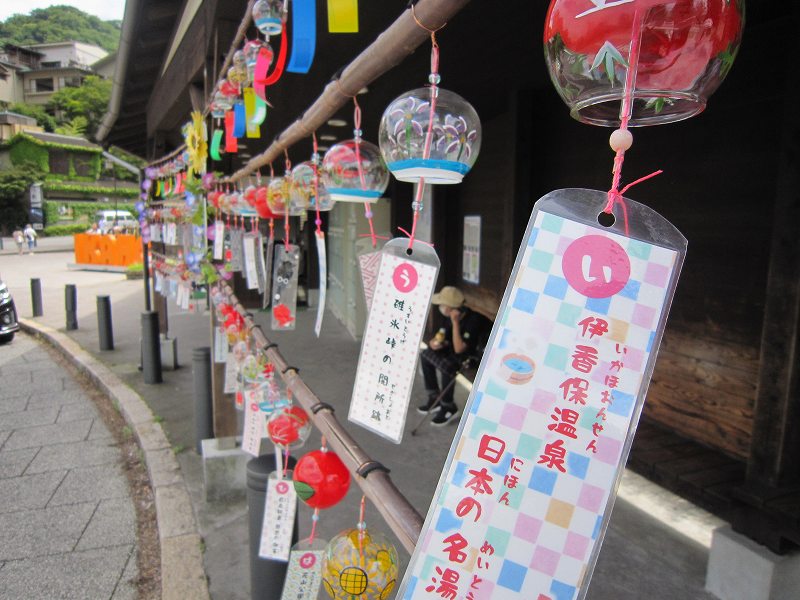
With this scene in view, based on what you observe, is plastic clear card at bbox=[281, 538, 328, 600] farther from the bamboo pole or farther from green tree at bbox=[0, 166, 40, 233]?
green tree at bbox=[0, 166, 40, 233]

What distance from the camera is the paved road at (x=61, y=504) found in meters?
3.40

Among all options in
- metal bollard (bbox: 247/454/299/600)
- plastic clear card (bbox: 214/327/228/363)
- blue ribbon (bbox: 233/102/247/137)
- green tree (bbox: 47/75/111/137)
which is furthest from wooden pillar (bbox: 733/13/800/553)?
green tree (bbox: 47/75/111/137)

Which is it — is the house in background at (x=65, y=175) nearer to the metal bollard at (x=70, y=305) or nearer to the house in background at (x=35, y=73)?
the house in background at (x=35, y=73)

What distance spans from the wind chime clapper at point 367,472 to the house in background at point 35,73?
67.4m

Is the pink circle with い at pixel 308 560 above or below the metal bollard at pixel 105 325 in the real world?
above

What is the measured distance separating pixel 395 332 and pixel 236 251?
118 inches

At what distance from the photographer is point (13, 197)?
119ft

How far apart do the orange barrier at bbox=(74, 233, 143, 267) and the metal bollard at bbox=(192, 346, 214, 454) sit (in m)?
18.1

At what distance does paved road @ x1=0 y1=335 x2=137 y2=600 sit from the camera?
3404 millimetres

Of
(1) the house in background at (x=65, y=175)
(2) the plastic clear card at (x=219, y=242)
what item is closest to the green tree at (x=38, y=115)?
(1) the house in background at (x=65, y=175)

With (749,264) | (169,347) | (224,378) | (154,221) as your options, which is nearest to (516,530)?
(749,264)

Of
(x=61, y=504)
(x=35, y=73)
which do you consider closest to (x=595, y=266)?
(x=61, y=504)

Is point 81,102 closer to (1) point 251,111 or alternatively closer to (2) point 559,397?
(1) point 251,111

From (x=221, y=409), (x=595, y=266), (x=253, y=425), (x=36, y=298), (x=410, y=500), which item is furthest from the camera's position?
(x=36, y=298)
